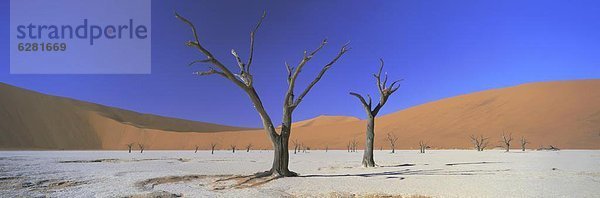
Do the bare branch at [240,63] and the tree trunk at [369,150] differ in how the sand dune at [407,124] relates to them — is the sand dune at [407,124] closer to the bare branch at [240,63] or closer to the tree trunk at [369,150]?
the tree trunk at [369,150]

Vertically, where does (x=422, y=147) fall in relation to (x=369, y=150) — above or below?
below

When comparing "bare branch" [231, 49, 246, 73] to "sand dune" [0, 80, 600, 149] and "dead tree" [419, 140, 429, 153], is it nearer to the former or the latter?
"dead tree" [419, 140, 429, 153]

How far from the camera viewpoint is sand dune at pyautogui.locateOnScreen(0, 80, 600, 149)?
6425cm

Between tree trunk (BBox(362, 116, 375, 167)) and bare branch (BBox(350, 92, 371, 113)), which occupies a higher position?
bare branch (BBox(350, 92, 371, 113))

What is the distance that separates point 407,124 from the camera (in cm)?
8306

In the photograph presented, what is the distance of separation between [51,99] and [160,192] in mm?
98014

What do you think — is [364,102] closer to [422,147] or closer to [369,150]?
[369,150]

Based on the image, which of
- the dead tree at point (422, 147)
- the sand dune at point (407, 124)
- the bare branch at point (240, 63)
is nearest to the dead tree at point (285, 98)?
→ the bare branch at point (240, 63)

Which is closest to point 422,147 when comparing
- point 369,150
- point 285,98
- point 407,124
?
point 407,124

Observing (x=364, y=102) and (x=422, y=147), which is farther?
(x=422, y=147)

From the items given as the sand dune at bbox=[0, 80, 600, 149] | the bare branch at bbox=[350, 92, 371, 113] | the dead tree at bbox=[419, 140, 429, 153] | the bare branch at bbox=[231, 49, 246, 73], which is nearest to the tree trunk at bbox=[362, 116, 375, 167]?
the bare branch at bbox=[350, 92, 371, 113]

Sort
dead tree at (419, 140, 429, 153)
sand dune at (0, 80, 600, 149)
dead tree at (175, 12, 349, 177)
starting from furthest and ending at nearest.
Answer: sand dune at (0, 80, 600, 149), dead tree at (419, 140, 429, 153), dead tree at (175, 12, 349, 177)

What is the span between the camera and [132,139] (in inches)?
3605

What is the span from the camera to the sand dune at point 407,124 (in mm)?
64250
